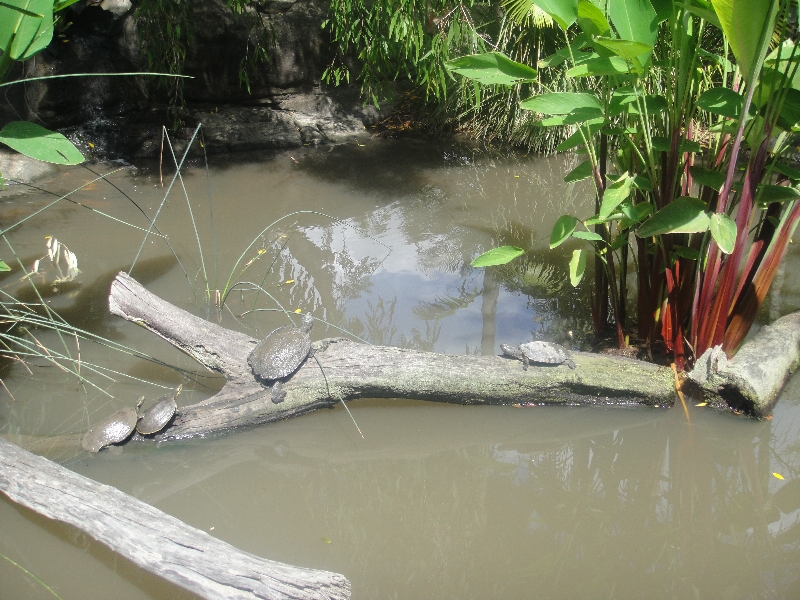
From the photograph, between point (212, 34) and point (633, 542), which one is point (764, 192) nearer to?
point (633, 542)

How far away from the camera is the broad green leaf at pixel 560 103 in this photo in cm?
248

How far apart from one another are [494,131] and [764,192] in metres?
3.88

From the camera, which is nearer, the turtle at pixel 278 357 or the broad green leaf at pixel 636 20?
the broad green leaf at pixel 636 20

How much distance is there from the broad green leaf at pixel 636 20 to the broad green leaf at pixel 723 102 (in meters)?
0.29

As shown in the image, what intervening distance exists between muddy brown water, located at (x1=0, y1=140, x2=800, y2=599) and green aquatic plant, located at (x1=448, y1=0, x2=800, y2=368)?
52 centimetres

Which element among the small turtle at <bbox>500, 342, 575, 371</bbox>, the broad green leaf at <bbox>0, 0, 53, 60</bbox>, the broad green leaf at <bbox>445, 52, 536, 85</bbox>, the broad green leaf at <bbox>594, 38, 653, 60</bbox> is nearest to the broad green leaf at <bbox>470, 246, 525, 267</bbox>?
the small turtle at <bbox>500, 342, 575, 371</bbox>

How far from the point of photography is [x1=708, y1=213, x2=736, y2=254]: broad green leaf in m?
2.31

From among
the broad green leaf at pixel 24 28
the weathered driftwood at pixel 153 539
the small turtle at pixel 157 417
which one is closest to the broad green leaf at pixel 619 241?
the weathered driftwood at pixel 153 539

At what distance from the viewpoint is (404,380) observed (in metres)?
2.76

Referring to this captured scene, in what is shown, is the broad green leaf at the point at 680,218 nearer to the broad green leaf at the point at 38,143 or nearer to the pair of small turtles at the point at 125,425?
the pair of small turtles at the point at 125,425

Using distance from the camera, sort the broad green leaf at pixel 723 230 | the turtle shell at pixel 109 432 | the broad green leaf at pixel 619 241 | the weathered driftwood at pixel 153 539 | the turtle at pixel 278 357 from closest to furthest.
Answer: the weathered driftwood at pixel 153 539 < the broad green leaf at pixel 723 230 < the turtle shell at pixel 109 432 < the turtle at pixel 278 357 < the broad green leaf at pixel 619 241

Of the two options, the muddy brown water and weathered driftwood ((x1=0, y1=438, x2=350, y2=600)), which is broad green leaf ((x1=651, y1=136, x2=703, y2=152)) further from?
weathered driftwood ((x1=0, y1=438, x2=350, y2=600))

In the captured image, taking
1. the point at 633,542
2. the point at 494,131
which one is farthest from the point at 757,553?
the point at 494,131

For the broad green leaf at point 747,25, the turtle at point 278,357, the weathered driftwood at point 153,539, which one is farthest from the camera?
the turtle at point 278,357
